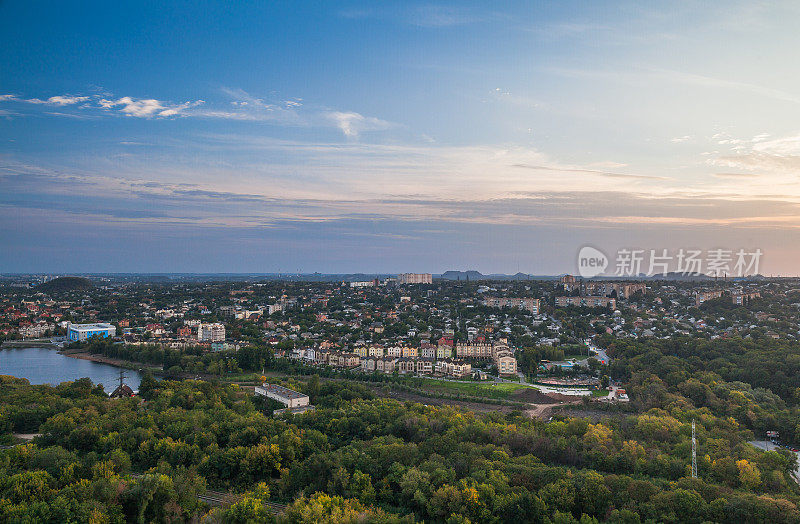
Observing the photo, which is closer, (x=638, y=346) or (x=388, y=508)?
(x=388, y=508)

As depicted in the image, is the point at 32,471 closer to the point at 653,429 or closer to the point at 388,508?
the point at 388,508

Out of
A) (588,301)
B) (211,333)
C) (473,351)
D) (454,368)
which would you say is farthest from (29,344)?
(588,301)

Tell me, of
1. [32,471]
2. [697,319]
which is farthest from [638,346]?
[32,471]

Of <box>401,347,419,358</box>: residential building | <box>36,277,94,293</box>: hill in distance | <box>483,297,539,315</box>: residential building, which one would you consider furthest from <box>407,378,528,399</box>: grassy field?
<box>36,277,94,293</box>: hill in distance

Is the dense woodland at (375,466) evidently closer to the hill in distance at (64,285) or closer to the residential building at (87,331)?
the residential building at (87,331)

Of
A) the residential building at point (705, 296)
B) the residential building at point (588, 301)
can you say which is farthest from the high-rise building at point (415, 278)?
the residential building at point (705, 296)

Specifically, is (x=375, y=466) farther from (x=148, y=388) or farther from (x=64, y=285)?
(x=64, y=285)
